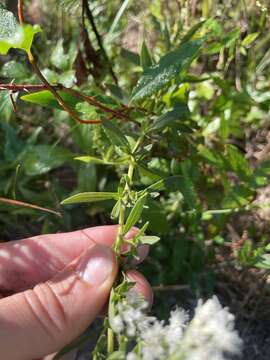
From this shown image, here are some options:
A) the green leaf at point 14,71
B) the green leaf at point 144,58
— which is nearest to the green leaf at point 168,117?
the green leaf at point 144,58

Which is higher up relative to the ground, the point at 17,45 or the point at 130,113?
the point at 17,45

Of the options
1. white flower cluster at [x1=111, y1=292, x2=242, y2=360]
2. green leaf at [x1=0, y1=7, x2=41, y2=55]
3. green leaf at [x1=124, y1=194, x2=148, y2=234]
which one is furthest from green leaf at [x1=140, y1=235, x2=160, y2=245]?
green leaf at [x1=0, y1=7, x2=41, y2=55]

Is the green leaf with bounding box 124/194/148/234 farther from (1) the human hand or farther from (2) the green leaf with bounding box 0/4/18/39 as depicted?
(2) the green leaf with bounding box 0/4/18/39

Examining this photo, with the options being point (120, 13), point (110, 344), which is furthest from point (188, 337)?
point (120, 13)

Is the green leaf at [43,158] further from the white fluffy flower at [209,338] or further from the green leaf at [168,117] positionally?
the white fluffy flower at [209,338]

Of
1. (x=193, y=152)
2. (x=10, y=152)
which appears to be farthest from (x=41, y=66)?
(x=193, y=152)

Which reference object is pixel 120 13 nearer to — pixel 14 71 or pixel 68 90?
pixel 68 90

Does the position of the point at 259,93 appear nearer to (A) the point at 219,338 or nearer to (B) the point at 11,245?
(B) the point at 11,245
